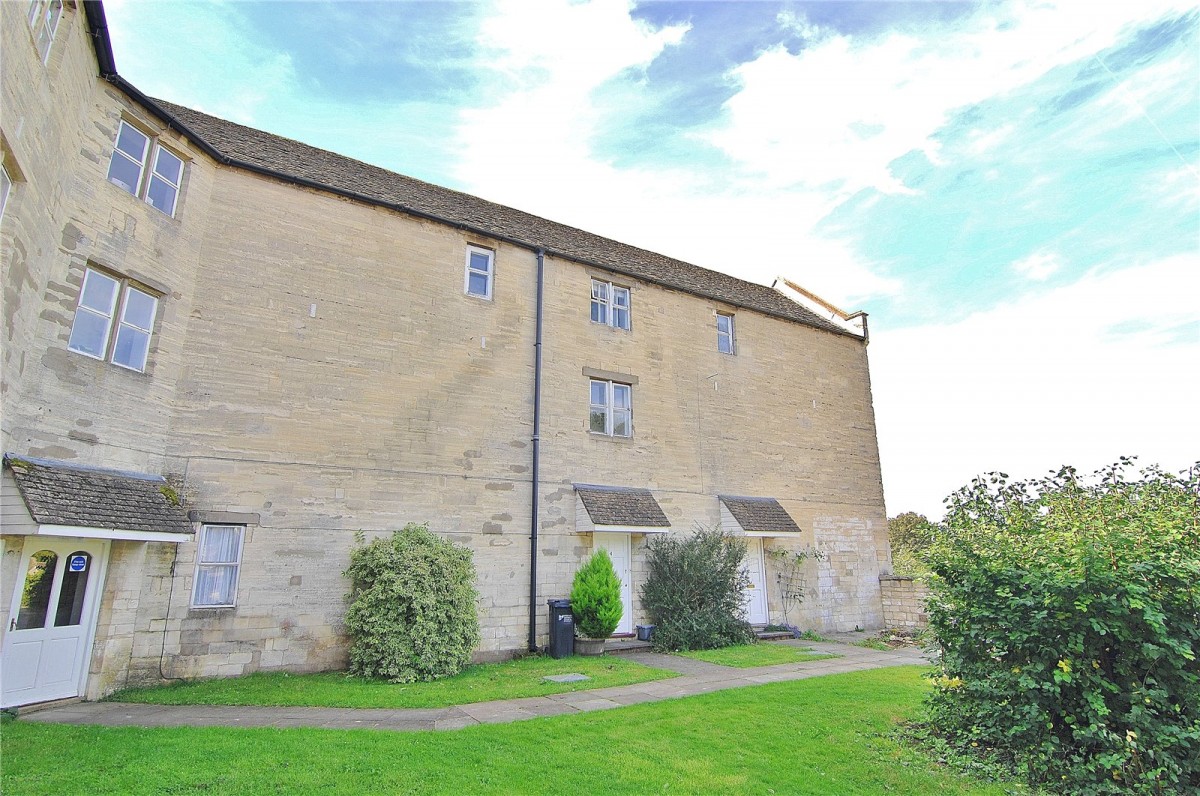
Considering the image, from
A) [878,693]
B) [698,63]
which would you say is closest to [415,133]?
[698,63]

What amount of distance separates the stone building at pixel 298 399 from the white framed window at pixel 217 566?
0.05 metres

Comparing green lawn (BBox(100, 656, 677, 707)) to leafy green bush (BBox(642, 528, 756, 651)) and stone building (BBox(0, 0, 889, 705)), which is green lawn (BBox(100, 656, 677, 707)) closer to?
stone building (BBox(0, 0, 889, 705))

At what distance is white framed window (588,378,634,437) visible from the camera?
15023mm

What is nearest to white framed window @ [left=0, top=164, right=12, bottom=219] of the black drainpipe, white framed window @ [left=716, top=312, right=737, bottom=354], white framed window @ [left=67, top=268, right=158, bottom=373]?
white framed window @ [left=67, top=268, right=158, bottom=373]

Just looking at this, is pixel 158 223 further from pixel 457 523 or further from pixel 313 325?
pixel 457 523

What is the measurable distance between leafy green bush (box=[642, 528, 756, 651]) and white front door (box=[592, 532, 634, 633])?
40cm

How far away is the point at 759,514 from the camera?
16094 millimetres

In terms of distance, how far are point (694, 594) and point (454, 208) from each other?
11323 millimetres

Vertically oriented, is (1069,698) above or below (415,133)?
below

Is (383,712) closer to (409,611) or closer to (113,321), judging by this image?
(409,611)

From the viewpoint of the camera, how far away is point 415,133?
13.9 metres

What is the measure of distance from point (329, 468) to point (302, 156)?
302 inches

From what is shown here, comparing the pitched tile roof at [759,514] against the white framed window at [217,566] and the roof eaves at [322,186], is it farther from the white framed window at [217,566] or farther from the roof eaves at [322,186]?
the white framed window at [217,566]

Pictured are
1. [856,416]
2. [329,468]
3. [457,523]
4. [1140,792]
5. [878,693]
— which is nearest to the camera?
[1140,792]
